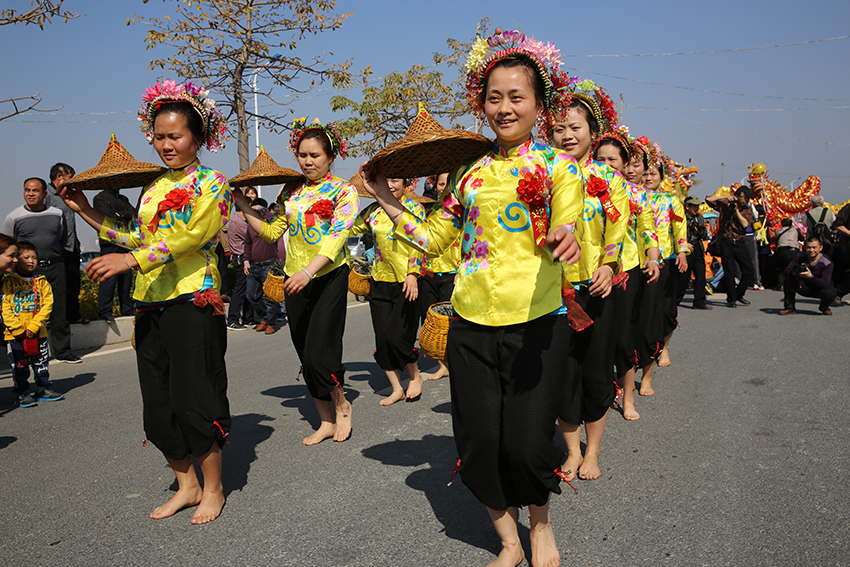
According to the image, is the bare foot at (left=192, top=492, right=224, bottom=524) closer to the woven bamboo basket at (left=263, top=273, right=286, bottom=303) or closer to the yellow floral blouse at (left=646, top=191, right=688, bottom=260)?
the woven bamboo basket at (left=263, top=273, right=286, bottom=303)

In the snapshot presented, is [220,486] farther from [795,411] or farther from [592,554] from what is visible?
[795,411]

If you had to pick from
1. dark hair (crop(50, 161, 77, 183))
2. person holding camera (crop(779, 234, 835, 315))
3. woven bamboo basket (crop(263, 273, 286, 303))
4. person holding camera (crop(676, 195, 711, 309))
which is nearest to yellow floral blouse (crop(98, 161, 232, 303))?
woven bamboo basket (crop(263, 273, 286, 303))

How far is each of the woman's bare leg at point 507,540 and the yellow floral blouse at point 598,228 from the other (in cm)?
140

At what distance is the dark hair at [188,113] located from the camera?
355 centimetres

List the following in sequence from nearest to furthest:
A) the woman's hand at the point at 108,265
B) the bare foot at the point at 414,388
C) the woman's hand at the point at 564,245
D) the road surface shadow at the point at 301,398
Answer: the woman's hand at the point at 564,245 < the woman's hand at the point at 108,265 < the road surface shadow at the point at 301,398 < the bare foot at the point at 414,388

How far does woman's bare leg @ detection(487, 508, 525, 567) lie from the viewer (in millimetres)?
2779

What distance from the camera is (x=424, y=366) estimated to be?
7.55m

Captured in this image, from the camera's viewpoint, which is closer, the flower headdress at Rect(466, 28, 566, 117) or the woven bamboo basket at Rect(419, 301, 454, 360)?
the flower headdress at Rect(466, 28, 566, 117)

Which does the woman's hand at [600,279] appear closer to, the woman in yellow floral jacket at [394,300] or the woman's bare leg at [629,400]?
the woman's bare leg at [629,400]

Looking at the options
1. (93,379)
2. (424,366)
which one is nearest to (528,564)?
(424,366)

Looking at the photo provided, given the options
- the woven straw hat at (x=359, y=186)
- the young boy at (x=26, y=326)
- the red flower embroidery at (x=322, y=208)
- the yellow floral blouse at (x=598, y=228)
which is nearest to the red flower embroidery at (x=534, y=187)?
the yellow floral blouse at (x=598, y=228)

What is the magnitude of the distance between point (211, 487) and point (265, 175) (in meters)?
2.13

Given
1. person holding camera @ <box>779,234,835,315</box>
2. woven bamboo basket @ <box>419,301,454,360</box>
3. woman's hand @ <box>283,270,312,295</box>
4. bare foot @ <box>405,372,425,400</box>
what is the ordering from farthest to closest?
person holding camera @ <box>779,234,835,315</box>
bare foot @ <box>405,372,425,400</box>
woman's hand @ <box>283,270,312,295</box>
woven bamboo basket @ <box>419,301,454,360</box>

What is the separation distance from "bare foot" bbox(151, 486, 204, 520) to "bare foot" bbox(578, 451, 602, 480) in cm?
228
